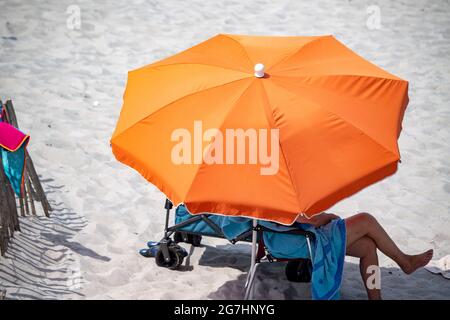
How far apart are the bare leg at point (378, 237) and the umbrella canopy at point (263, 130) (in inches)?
Answer: 24.7

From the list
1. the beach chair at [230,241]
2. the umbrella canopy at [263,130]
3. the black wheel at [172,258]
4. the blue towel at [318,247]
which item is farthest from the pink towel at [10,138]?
the blue towel at [318,247]

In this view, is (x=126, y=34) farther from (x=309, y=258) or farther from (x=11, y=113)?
(x=309, y=258)

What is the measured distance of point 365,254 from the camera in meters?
4.20

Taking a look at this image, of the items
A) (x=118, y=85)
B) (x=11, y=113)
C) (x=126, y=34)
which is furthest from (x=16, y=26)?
(x=11, y=113)

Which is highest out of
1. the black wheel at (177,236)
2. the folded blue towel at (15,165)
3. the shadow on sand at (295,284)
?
the folded blue towel at (15,165)

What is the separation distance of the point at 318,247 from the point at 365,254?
15.4 inches

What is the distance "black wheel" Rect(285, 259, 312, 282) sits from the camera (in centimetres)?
451

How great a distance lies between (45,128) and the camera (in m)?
6.38

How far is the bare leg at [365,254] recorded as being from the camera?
4.18m

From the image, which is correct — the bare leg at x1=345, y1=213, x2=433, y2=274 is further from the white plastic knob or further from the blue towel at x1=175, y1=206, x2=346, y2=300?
the white plastic knob

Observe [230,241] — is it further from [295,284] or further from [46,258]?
[46,258]

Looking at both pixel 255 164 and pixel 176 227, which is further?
pixel 176 227

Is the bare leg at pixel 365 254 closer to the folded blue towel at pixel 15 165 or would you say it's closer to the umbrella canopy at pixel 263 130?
the umbrella canopy at pixel 263 130

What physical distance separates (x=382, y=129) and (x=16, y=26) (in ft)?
19.8
